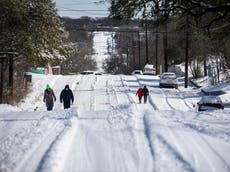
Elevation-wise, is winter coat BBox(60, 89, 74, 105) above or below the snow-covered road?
above

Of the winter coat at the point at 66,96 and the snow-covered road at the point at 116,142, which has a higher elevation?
the winter coat at the point at 66,96

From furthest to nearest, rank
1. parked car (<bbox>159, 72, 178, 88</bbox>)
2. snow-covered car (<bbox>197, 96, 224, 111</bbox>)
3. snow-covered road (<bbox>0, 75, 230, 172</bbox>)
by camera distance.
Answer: parked car (<bbox>159, 72, 178, 88</bbox>)
snow-covered car (<bbox>197, 96, 224, 111</bbox>)
snow-covered road (<bbox>0, 75, 230, 172</bbox>)

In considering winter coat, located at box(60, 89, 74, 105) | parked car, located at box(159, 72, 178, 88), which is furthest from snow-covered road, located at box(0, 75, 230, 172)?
parked car, located at box(159, 72, 178, 88)

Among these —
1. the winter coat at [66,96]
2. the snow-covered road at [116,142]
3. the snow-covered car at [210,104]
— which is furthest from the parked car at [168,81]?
the snow-covered road at [116,142]

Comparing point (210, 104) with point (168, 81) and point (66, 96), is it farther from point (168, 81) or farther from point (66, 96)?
point (168, 81)

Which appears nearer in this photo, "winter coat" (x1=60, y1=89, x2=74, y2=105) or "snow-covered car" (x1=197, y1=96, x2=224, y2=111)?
"snow-covered car" (x1=197, y1=96, x2=224, y2=111)

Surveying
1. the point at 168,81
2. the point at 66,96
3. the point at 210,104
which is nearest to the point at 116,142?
the point at 66,96

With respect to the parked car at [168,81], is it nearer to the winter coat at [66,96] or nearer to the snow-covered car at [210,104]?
the snow-covered car at [210,104]

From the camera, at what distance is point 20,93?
40094 mm

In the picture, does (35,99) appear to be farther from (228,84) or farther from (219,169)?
(219,169)

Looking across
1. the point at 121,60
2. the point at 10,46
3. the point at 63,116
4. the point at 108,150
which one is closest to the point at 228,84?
the point at 10,46

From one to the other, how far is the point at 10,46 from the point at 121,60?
7426cm

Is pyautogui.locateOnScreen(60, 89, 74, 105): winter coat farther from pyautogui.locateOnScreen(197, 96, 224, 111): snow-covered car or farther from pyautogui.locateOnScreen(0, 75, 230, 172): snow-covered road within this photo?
pyautogui.locateOnScreen(0, 75, 230, 172): snow-covered road

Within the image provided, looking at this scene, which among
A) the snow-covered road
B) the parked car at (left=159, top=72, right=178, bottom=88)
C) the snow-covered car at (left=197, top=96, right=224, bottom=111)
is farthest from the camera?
the parked car at (left=159, top=72, right=178, bottom=88)
